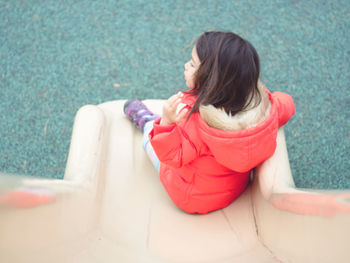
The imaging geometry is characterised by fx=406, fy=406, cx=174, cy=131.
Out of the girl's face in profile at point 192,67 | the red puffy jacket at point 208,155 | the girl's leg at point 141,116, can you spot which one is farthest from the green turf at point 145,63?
the girl's face in profile at point 192,67

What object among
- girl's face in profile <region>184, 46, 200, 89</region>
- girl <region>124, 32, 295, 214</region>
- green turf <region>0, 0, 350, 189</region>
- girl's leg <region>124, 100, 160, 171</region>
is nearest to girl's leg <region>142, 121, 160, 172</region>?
girl's leg <region>124, 100, 160, 171</region>

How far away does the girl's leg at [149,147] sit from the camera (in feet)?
3.79

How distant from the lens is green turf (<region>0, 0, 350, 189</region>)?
5.11ft

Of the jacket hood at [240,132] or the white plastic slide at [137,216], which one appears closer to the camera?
the white plastic slide at [137,216]

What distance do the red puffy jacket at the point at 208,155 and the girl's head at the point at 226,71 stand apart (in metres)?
0.06

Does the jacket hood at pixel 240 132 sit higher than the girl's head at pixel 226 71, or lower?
lower

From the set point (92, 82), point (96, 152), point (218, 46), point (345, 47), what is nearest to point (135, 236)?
point (96, 152)

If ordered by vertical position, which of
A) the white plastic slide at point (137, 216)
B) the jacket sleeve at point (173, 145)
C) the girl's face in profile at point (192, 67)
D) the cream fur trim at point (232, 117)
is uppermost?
the girl's face in profile at point (192, 67)

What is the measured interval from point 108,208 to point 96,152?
0.50ft

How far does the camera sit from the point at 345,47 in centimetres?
185

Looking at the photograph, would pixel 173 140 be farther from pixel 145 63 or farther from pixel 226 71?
pixel 145 63

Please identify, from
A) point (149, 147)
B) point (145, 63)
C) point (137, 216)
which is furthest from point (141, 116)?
point (145, 63)

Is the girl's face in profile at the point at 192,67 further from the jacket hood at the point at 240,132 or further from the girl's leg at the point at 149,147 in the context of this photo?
the girl's leg at the point at 149,147

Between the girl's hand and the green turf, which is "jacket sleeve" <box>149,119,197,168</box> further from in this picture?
the green turf
